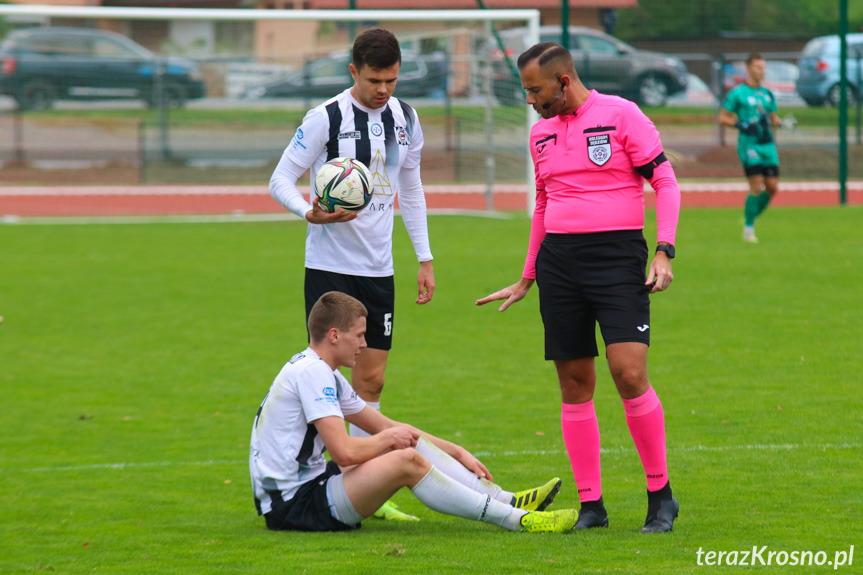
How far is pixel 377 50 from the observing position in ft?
16.1

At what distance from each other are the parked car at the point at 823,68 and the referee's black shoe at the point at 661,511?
17842 millimetres

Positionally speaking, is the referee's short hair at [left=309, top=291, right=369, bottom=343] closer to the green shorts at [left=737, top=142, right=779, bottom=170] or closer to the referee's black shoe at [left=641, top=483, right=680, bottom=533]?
the referee's black shoe at [left=641, top=483, right=680, bottom=533]

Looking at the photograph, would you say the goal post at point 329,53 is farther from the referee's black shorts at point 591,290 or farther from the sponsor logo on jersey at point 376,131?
the referee's black shorts at point 591,290

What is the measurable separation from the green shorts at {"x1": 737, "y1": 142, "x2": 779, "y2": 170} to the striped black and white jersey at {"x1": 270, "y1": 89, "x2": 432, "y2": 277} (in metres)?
9.68

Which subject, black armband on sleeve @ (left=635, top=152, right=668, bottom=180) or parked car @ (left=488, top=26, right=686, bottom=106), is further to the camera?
parked car @ (left=488, top=26, right=686, bottom=106)

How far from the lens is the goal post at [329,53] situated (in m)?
17.4

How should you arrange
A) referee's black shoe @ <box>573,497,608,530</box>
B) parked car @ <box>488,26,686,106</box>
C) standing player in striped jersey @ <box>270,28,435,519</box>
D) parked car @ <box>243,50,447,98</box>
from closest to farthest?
referee's black shoe @ <box>573,497,608,530</box>, standing player in striped jersey @ <box>270,28,435,519</box>, parked car @ <box>488,26,686,106</box>, parked car @ <box>243,50,447,98</box>

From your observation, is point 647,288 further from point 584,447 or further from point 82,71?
point 82,71

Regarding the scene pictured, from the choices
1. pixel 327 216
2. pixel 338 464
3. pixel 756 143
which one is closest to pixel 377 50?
pixel 327 216

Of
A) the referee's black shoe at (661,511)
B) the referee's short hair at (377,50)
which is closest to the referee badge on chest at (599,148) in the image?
the referee's short hair at (377,50)

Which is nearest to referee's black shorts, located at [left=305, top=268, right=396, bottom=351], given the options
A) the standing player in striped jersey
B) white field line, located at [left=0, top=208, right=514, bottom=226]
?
the standing player in striped jersey

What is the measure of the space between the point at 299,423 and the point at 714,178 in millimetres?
18794

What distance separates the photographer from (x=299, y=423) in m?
4.71

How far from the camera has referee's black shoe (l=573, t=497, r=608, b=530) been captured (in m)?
4.76
